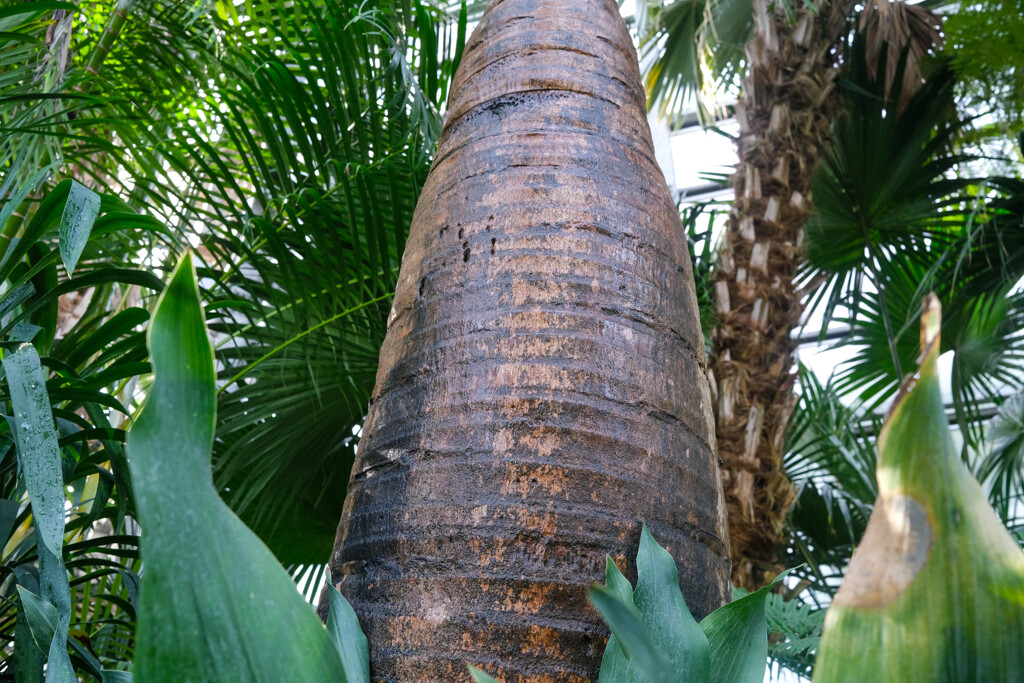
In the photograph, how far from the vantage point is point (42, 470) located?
56 cm

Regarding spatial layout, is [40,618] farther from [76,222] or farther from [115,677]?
[76,222]

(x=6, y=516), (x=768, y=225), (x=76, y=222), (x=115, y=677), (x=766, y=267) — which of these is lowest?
(x=115, y=677)

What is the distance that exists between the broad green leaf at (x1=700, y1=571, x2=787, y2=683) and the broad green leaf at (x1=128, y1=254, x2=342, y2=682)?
23 centimetres

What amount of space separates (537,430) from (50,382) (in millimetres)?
613

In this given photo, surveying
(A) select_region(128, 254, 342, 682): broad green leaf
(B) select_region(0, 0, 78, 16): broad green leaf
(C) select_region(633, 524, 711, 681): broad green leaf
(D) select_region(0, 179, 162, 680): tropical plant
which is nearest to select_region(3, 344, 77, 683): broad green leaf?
(D) select_region(0, 179, 162, 680): tropical plant

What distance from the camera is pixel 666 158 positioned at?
22.8ft

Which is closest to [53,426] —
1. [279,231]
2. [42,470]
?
[42,470]

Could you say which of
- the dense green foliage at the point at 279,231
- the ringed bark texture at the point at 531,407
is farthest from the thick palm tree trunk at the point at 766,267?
the ringed bark texture at the point at 531,407

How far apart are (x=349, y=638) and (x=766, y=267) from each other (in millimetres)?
2093

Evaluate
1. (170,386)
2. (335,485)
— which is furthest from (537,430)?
(335,485)

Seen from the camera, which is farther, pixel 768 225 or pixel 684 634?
pixel 768 225

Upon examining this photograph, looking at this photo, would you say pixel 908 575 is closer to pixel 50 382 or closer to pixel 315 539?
pixel 50 382

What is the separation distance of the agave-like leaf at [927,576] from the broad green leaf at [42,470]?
0.45 meters

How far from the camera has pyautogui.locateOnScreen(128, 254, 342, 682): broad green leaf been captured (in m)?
0.28
